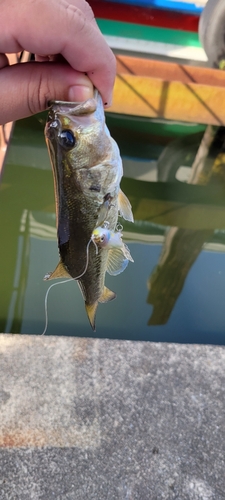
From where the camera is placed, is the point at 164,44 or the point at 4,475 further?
the point at 164,44

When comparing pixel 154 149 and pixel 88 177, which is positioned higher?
Result: pixel 88 177

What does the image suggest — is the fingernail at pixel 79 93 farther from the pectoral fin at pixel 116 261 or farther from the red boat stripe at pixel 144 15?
the red boat stripe at pixel 144 15

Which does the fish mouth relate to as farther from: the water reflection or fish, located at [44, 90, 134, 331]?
the water reflection

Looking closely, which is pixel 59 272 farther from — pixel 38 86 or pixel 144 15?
pixel 144 15

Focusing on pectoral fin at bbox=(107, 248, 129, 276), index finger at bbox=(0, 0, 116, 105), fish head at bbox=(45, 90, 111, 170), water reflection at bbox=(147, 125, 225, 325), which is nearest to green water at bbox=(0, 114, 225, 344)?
water reflection at bbox=(147, 125, 225, 325)

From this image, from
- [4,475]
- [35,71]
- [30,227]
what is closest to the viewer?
[35,71]

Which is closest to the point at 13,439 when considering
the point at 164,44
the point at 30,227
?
the point at 30,227

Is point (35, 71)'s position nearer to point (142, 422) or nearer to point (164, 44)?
point (142, 422)
